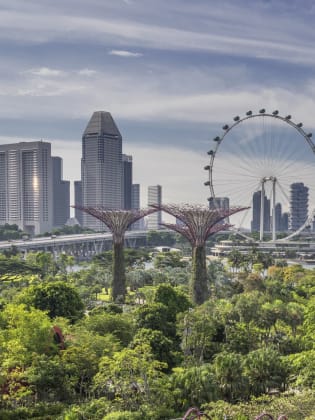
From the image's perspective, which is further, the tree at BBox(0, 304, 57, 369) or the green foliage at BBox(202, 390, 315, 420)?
the tree at BBox(0, 304, 57, 369)

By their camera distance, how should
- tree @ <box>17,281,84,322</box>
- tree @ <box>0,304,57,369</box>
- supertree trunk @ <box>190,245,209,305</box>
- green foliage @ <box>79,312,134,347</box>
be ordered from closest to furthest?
tree @ <box>0,304,57,369</box> → green foliage @ <box>79,312,134,347</box> → tree @ <box>17,281,84,322</box> → supertree trunk @ <box>190,245,209,305</box>

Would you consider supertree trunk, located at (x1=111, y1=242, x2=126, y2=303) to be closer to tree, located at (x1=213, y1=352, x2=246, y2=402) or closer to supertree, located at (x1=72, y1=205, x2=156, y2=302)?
supertree, located at (x1=72, y1=205, x2=156, y2=302)

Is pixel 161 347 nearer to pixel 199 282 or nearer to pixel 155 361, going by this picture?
pixel 155 361

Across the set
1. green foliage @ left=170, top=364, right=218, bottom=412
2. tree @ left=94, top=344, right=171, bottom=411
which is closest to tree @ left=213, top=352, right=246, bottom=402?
green foliage @ left=170, top=364, right=218, bottom=412

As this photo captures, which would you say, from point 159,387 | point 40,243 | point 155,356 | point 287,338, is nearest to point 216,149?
point 287,338

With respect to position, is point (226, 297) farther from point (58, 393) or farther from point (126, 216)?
point (58, 393)

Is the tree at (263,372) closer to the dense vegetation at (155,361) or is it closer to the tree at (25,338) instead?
the dense vegetation at (155,361)

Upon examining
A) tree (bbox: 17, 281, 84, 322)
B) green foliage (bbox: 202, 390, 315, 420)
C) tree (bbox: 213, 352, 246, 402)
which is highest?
tree (bbox: 17, 281, 84, 322)
